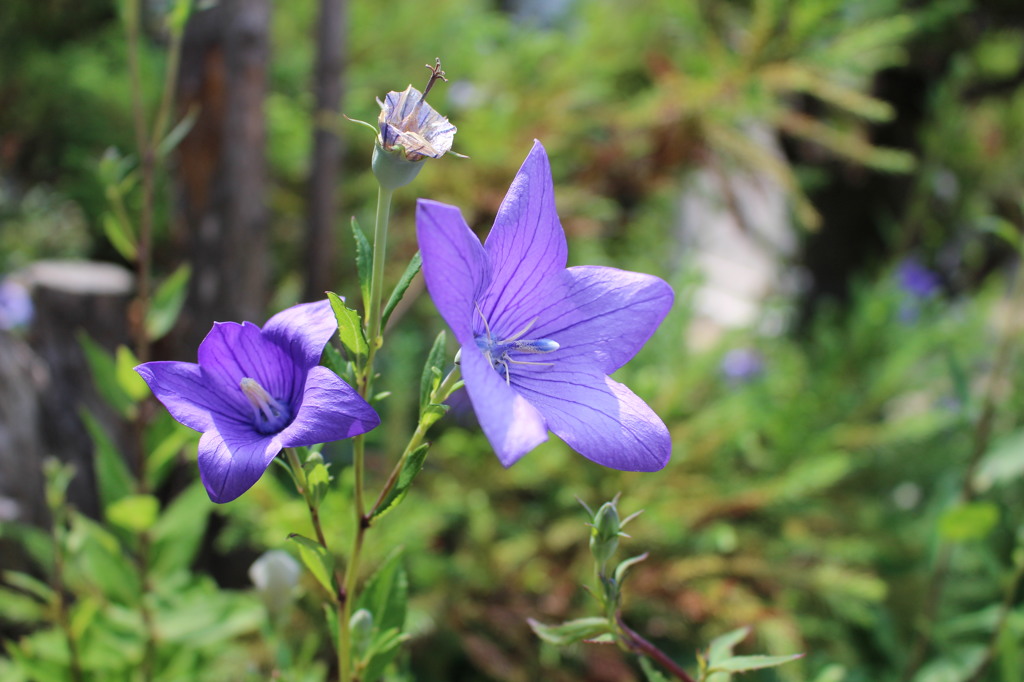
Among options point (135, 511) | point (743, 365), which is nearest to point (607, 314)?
point (135, 511)

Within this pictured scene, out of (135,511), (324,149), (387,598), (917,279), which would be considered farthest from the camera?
(917,279)

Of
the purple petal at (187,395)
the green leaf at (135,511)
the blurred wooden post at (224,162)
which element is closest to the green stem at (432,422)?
the purple petal at (187,395)

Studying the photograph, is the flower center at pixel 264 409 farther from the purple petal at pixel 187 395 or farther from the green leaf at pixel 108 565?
the green leaf at pixel 108 565

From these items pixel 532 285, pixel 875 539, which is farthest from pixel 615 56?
pixel 532 285

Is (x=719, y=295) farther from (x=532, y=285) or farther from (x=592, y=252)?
(x=532, y=285)

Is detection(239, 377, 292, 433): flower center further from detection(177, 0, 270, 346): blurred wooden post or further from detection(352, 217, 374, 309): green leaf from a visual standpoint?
detection(177, 0, 270, 346): blurred wooden post

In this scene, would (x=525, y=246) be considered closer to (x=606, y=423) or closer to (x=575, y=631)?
(x=606, y=423)

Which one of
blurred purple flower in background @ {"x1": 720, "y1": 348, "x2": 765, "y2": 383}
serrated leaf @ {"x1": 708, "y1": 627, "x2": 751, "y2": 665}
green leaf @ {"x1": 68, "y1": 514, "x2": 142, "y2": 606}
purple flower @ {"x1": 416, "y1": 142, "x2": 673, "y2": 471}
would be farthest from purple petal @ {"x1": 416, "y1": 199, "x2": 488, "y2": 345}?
blurred purple flower in background @ {"x1": 720, "y1": 348, "x2": 765, "y2": 383}
